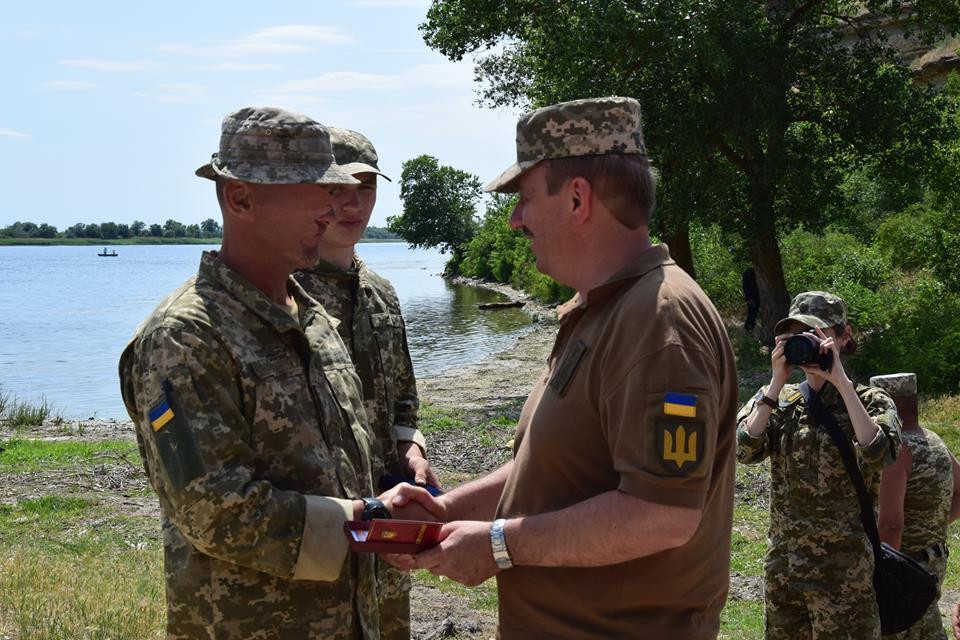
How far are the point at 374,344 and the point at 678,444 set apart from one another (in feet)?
6.91

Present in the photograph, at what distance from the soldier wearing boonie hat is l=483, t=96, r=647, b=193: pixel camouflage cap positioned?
1.94ft

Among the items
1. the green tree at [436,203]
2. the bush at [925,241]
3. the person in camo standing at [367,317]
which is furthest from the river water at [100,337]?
the green tree at [436,203]

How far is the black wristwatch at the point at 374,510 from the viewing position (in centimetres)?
281

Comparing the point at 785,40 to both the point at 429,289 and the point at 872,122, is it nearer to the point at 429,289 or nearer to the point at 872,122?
the point at 872,122

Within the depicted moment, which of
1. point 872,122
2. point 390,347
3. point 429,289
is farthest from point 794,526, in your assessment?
point 429,289

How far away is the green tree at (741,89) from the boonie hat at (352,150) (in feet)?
42.0

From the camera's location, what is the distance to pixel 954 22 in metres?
17.8

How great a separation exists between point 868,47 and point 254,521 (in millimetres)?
19057

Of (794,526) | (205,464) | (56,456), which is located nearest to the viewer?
(205,464)

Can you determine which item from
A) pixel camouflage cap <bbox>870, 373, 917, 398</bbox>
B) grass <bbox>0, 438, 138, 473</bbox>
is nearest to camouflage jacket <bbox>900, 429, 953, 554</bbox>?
pixel camouflage cap <bbox>870, 373, 917, 398</bbox>

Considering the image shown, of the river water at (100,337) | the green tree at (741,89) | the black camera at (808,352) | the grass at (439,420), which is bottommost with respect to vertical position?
the river water at (100,337)

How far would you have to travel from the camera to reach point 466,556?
8.56 feet

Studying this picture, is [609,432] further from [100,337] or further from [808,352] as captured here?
[100,337]

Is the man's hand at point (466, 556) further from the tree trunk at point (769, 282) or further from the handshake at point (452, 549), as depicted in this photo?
the tree trunk at point (769, 282)
